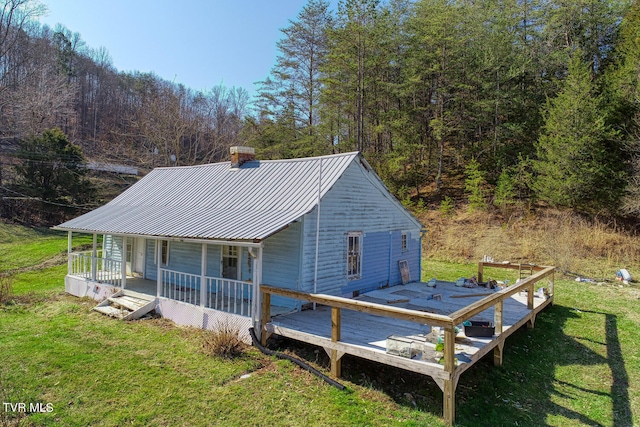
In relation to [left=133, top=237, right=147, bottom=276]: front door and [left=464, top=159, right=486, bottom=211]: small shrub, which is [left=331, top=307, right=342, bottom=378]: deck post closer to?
[left=133, top=237, right=147, bottom=276]: front door

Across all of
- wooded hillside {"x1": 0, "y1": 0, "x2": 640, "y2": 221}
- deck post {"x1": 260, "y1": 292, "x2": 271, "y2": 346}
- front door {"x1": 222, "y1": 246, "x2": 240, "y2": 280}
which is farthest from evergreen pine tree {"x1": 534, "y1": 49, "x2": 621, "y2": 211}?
deck post {"x1": 260, "y1": 292, "x2": 271, "y2": 346}

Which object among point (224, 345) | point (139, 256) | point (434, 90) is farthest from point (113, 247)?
point (434, 90)

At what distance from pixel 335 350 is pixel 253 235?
296cm

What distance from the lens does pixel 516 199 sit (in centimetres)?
2520

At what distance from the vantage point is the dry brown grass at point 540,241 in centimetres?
1812

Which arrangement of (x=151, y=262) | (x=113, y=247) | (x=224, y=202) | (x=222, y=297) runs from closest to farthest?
(x=222, y=297) < (x=224, y=202) < (x=151, y=262) < (x=113, y=247)

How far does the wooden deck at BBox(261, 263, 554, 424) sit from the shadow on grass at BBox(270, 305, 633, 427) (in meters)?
0.50

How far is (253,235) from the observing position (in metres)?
8.32

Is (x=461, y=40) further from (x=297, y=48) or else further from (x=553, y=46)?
(x=297, y=48)

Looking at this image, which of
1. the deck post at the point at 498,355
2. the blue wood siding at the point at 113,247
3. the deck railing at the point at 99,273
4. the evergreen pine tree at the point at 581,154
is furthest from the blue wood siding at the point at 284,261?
the evergreen pine tree at the point at 581,154

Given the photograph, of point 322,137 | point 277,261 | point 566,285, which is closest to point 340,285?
point 277,261

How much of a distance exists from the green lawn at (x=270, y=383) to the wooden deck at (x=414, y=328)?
56 cm

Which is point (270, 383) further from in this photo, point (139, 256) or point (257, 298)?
point (139, 256)

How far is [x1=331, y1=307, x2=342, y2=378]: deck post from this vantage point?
23.2 feet
